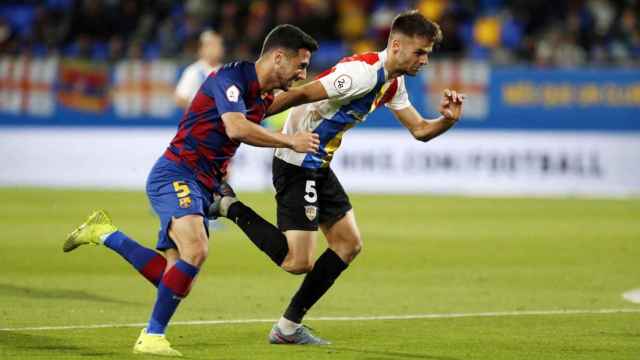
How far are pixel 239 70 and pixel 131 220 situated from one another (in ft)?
34.0

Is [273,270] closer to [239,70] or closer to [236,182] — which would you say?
[239,70]

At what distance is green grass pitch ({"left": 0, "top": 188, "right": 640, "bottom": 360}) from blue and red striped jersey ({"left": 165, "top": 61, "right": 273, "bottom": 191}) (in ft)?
3.85

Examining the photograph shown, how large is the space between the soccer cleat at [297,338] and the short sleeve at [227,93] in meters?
1.66

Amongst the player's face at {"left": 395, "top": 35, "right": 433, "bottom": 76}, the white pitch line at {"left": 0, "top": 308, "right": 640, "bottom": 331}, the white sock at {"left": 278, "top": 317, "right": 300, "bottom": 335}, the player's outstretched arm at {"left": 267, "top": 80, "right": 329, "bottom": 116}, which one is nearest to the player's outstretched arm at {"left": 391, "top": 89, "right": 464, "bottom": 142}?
the player's face at {"left": 395, "top": 35, "right": 433, "bottom": 76}

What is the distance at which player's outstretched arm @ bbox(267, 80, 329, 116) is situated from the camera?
7.95 metres

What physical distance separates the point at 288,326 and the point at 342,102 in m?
1.56

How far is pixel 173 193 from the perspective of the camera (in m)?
7.63

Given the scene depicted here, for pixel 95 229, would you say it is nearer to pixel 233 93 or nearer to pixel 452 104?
pixel 233 93

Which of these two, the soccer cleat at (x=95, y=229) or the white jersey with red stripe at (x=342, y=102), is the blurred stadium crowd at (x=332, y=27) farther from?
the soccer cleat at (x=95, y=229)

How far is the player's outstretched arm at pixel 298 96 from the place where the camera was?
7.95 meters

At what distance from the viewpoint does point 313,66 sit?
24.7 metres

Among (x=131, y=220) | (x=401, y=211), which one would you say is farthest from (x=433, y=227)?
(x=131, y=220)

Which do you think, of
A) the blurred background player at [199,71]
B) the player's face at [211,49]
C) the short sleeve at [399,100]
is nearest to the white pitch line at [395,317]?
the short sleeve at [399,100]

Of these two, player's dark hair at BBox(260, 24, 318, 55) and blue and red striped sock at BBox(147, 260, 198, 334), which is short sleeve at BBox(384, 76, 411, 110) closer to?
player's dark hair at BBox(260, 24, 318, 55)
